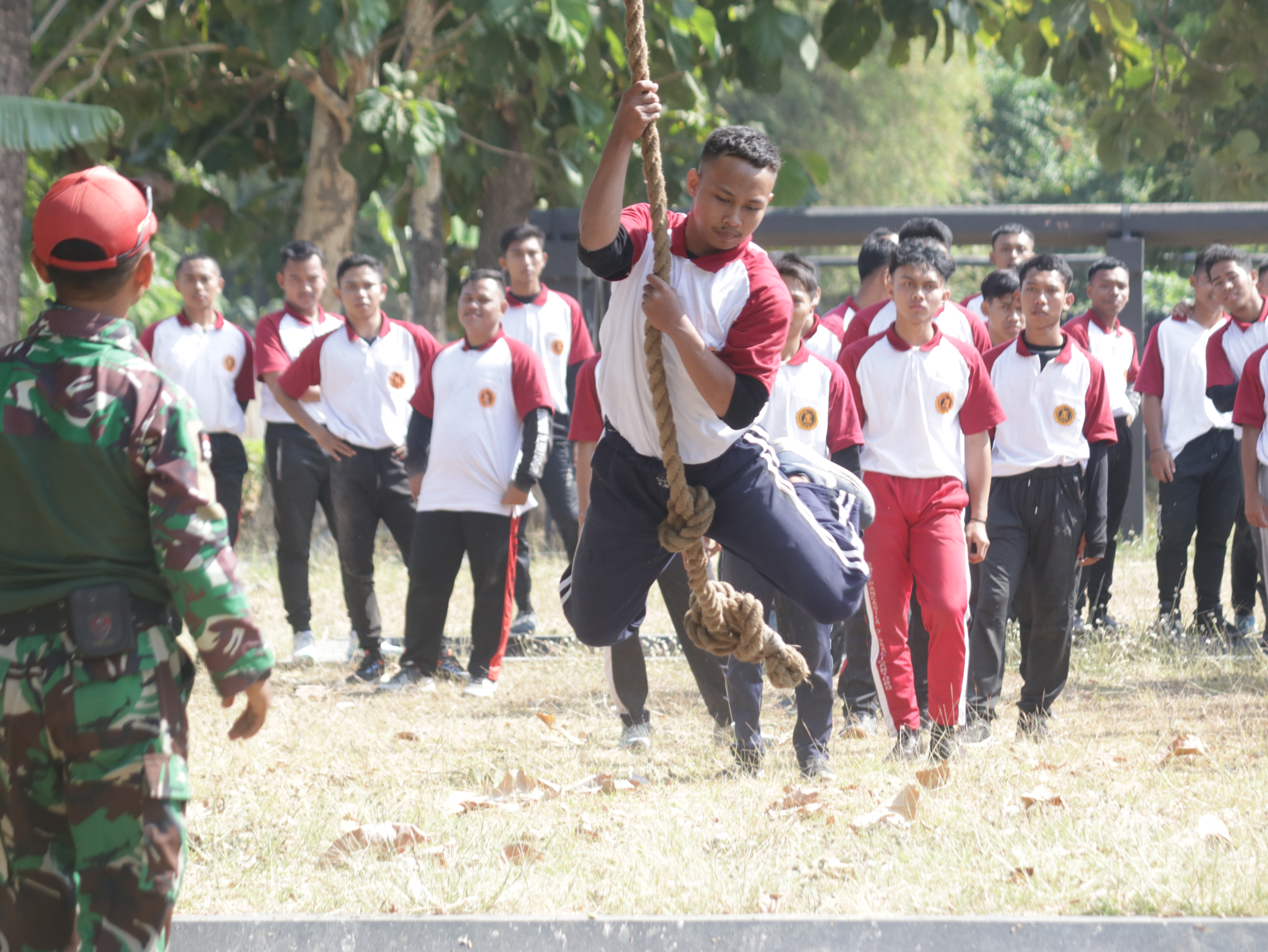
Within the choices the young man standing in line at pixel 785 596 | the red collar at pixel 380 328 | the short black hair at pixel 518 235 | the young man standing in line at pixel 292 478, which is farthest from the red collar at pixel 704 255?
the short black hair at pixel 518 235

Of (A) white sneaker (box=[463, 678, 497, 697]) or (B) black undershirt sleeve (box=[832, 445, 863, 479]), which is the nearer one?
(B) black undershirt sleeve (box=[832, 445, 863, 479])

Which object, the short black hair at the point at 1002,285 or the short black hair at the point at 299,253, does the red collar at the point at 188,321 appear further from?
the short black hair at the point at 1002,285

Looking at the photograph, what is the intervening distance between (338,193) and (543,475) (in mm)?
4550

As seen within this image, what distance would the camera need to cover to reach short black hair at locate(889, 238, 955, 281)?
19.5 feet

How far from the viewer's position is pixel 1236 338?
28.1 feet

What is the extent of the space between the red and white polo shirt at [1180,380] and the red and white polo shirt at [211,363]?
5584 millimetres

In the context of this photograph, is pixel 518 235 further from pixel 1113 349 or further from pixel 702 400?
pixel 702 400

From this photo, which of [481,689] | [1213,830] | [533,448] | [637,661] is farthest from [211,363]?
[1213,830]

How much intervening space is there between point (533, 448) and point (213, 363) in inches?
92.8

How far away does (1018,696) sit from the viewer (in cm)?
722

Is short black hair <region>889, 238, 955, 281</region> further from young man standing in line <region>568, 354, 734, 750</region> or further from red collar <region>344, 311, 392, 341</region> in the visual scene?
red collar <region>344, 311, 392, 341</region>

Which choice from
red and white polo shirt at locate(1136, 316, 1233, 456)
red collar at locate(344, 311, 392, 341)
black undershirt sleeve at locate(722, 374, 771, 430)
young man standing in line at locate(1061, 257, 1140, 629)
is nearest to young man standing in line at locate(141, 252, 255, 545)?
red collar at locate(344, 311, 392, 341)

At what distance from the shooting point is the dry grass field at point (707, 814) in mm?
4129

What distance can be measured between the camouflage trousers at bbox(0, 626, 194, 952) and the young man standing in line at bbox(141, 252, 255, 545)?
226 inches
